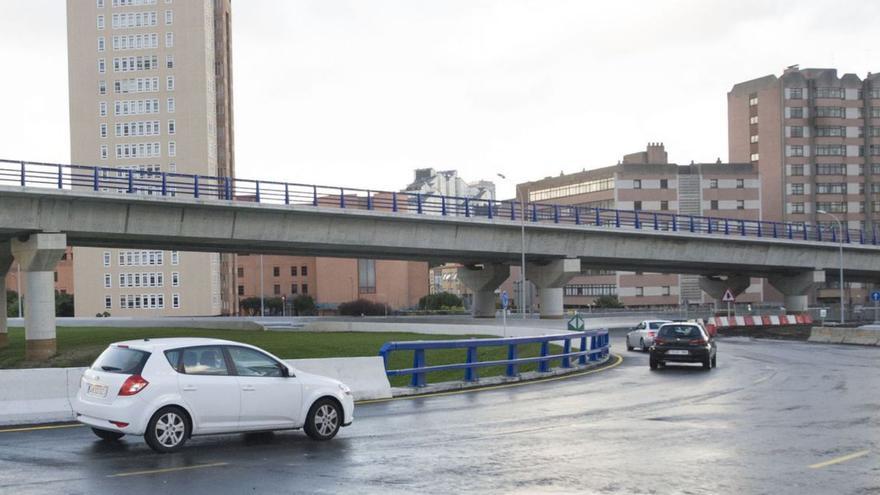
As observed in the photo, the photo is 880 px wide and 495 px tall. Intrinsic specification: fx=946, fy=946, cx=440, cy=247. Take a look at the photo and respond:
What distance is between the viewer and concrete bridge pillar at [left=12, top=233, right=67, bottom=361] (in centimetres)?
3897

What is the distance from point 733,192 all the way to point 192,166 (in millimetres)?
69660

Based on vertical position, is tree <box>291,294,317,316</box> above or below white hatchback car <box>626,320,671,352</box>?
below

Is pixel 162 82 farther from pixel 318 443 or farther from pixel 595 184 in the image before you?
pixel 318 443

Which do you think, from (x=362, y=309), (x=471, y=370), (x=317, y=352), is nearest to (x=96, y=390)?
(x=471, y=370)

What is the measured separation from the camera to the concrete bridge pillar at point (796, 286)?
74.1 metres

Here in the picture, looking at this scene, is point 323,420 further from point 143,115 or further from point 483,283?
point 143,115

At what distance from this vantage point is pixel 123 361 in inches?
473

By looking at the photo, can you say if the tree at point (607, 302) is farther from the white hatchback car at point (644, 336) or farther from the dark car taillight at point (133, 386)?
the dark car taillight at point (133, 386)

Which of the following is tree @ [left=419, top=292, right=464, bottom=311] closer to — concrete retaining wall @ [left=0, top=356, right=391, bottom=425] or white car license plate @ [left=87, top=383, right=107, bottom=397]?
concrete retaining wall @ [left=0, top=356, right=391, bottom=425]

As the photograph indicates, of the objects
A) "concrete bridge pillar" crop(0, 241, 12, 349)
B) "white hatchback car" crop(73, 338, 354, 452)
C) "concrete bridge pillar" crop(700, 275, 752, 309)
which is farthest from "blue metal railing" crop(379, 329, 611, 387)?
"concrete bridge pillar" crop(700, 275, 752, 309)

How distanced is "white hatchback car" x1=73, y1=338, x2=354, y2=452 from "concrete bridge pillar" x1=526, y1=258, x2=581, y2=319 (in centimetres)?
4829

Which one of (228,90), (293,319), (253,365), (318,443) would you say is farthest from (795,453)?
(228,90)

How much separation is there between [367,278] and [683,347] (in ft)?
387

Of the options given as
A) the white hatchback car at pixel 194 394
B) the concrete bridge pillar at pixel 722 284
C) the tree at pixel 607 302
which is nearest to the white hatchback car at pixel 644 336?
the white hatchback car at pixel 194 394
